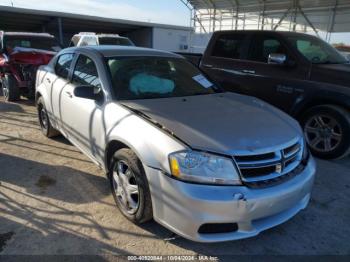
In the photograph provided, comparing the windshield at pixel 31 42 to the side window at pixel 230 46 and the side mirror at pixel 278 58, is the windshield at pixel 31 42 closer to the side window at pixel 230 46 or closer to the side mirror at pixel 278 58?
the side window at pixel 230 46

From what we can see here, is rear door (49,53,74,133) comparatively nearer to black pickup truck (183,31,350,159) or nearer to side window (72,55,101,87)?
side window (72,55,101,87)

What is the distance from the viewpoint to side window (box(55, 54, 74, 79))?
4.59 m

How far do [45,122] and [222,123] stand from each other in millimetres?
3728

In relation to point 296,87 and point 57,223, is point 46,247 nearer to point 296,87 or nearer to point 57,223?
point 57,223

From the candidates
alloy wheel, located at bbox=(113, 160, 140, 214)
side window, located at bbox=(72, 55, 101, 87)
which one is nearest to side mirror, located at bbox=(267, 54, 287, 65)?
side window, located at bbox=(72, 55, 101, 87)

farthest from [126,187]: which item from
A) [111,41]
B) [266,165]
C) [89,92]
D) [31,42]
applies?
[111,41]

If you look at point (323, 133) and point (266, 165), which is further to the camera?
point (323, 133)

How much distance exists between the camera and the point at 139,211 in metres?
2.88

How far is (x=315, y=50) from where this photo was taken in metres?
5.64

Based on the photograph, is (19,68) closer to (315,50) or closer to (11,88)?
(11,88)

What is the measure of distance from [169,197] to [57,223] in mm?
1313

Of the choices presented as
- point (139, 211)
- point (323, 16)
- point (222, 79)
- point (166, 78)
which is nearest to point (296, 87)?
point (222, 79)

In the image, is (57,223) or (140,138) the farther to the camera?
(57,223)

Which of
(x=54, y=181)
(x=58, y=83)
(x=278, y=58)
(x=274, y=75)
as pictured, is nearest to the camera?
(x=54, y=181)
